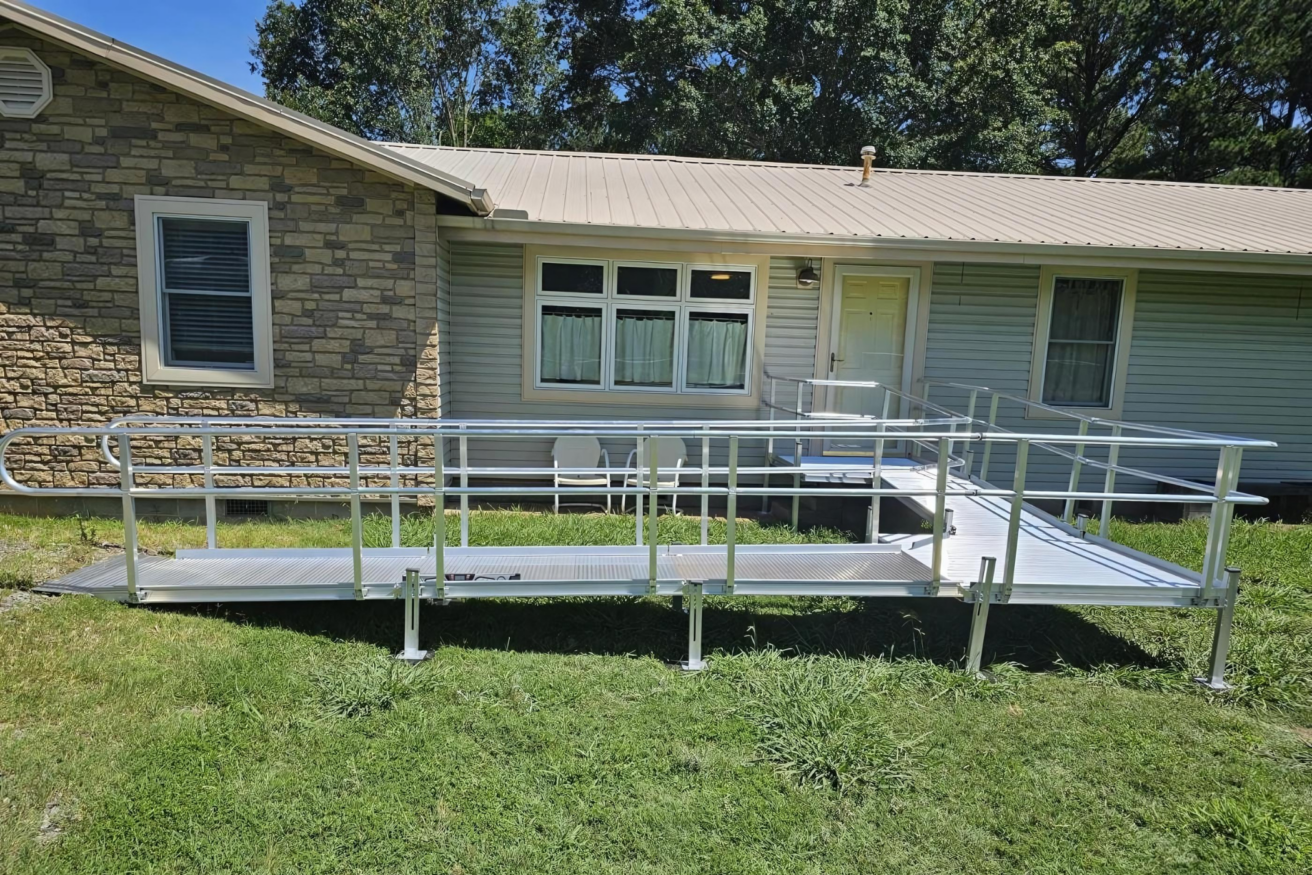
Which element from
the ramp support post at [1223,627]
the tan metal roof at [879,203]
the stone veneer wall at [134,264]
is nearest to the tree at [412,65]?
the tan metal roof at [879,203]

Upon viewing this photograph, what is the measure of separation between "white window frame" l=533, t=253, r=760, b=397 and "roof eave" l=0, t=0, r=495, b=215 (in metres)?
1.60

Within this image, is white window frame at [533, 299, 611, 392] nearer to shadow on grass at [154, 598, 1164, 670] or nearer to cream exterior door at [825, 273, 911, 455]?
cream exterior door at [825, 273, 911, 455]

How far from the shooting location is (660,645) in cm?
465

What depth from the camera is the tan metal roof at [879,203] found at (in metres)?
7.73

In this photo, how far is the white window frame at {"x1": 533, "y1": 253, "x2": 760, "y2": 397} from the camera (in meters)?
8.00

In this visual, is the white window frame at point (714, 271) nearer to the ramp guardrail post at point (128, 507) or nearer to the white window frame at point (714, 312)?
the white window frame at point (714, 312)

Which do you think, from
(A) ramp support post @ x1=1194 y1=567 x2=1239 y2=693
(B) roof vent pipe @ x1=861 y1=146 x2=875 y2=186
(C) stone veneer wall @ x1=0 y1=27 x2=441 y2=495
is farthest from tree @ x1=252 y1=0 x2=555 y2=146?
(A) ramp support post @ x1=1194 y1=567 x2=1239 y2=693

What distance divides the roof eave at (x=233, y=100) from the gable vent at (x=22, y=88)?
0.38m

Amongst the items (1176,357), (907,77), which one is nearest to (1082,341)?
(1176,357)

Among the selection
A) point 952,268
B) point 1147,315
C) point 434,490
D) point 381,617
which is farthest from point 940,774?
point 1147,315

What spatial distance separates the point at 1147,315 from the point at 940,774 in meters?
7.03

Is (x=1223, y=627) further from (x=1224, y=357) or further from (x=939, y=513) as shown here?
(x=1224, y=357)

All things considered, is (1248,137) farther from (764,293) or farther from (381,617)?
(381,617)

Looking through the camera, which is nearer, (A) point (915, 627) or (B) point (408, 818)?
(B) point (408, 818)
